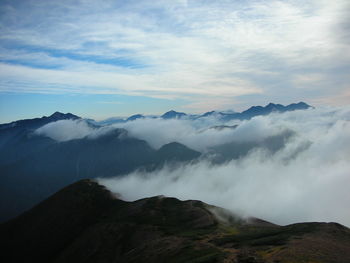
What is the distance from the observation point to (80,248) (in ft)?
611

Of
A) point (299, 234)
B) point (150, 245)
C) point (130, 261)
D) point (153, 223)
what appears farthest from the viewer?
point (153, 223)

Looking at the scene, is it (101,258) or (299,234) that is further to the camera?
(101,258)

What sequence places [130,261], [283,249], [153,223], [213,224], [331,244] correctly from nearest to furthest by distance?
[283,249] < [331,244] < [130,261] < [213,224] < [153,223]

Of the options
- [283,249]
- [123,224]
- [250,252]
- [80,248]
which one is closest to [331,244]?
[283,249]

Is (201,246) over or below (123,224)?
over

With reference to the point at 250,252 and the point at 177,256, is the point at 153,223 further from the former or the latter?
the point at 250,252

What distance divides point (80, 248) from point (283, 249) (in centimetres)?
14048

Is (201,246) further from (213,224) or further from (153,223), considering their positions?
(153,223)

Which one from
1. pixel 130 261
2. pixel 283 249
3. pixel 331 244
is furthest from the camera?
pixel 130 261

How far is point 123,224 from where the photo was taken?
197 meters

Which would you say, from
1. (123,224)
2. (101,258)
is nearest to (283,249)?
(101,258)

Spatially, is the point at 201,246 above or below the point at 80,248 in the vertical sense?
above

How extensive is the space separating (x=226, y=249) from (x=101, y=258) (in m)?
87.4

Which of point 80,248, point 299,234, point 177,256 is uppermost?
point 299,234
